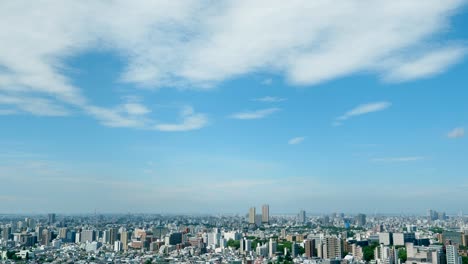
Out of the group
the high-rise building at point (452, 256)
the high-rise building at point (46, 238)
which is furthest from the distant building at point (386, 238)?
the high-rise building at point (46, 238)

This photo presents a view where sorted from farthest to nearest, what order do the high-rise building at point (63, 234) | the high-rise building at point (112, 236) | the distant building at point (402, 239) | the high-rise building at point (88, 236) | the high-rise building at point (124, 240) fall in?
the high-rise building at point (63, 234)
the high-rise building at point (88, 236)
the high-rise building at point (112, 236)
the high-rise building at point (124, 240)
the distant building at point (402, 239)

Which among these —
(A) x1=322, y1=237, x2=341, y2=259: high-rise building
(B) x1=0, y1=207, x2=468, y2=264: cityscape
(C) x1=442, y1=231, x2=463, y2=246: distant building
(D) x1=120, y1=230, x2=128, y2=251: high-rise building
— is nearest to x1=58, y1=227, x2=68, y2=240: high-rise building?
(B) x1=0, y1=207, x2=468, y2=264: cityscape

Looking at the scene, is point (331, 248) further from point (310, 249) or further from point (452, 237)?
point (452, 237)

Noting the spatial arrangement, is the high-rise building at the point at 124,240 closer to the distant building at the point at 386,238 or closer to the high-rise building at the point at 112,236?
the high-rise building at the point at 112,236

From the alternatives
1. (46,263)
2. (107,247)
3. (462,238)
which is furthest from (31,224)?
(462,238)

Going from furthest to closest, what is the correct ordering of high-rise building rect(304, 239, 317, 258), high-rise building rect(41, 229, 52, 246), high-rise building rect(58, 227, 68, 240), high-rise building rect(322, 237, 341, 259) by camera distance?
high-rise building rect(58, 227, 68, 240) → high-rise building rect(41, 229, 52, 246) → high-rise building rect(304, 239, 317, 258) → high-rise building rect(322, 237, 341, 259)

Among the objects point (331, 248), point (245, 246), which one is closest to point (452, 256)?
point (331, 248)

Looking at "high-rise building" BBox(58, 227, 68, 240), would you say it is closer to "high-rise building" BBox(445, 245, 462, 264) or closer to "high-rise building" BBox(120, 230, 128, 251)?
"high-rise building" BBox(120, 230, 128, 251)

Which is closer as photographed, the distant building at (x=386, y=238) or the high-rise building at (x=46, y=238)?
the distant building at (x=386, y=238)

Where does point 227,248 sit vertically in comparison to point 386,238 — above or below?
below

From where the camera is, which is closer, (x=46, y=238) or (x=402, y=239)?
(x=402, y=239)

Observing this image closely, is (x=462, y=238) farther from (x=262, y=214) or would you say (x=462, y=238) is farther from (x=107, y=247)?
(x=262, y=214)

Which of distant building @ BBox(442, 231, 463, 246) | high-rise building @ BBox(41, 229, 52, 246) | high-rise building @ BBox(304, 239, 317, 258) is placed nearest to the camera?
high-rise building @ BBox(304, 239, 317, 258)
